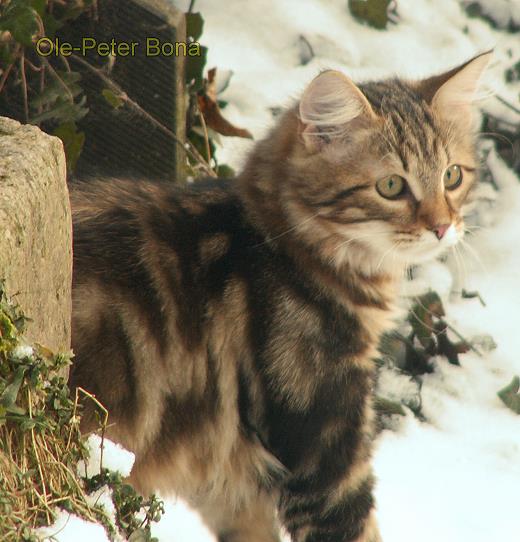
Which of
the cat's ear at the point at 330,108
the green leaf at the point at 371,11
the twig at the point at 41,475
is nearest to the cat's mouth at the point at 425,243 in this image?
the cat's ear at the point at 330,108

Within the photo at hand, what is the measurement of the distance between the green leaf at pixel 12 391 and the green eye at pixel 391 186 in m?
1.05

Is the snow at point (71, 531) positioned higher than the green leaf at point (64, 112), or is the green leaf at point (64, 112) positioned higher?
the snow at point (71, 531)

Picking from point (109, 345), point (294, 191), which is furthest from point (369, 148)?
point (109, 345)

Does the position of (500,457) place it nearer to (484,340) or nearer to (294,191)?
(484,340)

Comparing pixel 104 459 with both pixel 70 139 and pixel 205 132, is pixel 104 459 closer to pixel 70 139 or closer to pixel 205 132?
pixel 70 139

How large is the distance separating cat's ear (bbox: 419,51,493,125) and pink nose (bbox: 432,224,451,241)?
0.30 metres

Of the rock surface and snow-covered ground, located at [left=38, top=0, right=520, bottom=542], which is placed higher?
the rock surface

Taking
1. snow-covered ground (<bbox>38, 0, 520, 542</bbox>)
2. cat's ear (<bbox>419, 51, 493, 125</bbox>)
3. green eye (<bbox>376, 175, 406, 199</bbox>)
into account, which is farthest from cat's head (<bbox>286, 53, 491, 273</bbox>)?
snow-covered ground (<bbox>38, 0, 520, 542</bbox>)

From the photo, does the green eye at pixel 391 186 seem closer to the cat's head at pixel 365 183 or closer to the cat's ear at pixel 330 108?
the cat's head at pixel 365 183

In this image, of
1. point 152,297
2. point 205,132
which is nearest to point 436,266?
point 205,132

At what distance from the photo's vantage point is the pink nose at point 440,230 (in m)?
2.30

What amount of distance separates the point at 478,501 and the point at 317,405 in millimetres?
994

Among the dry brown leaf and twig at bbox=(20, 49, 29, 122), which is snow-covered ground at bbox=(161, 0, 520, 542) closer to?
the dry brown leaf

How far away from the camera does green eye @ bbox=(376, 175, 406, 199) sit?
231cm
